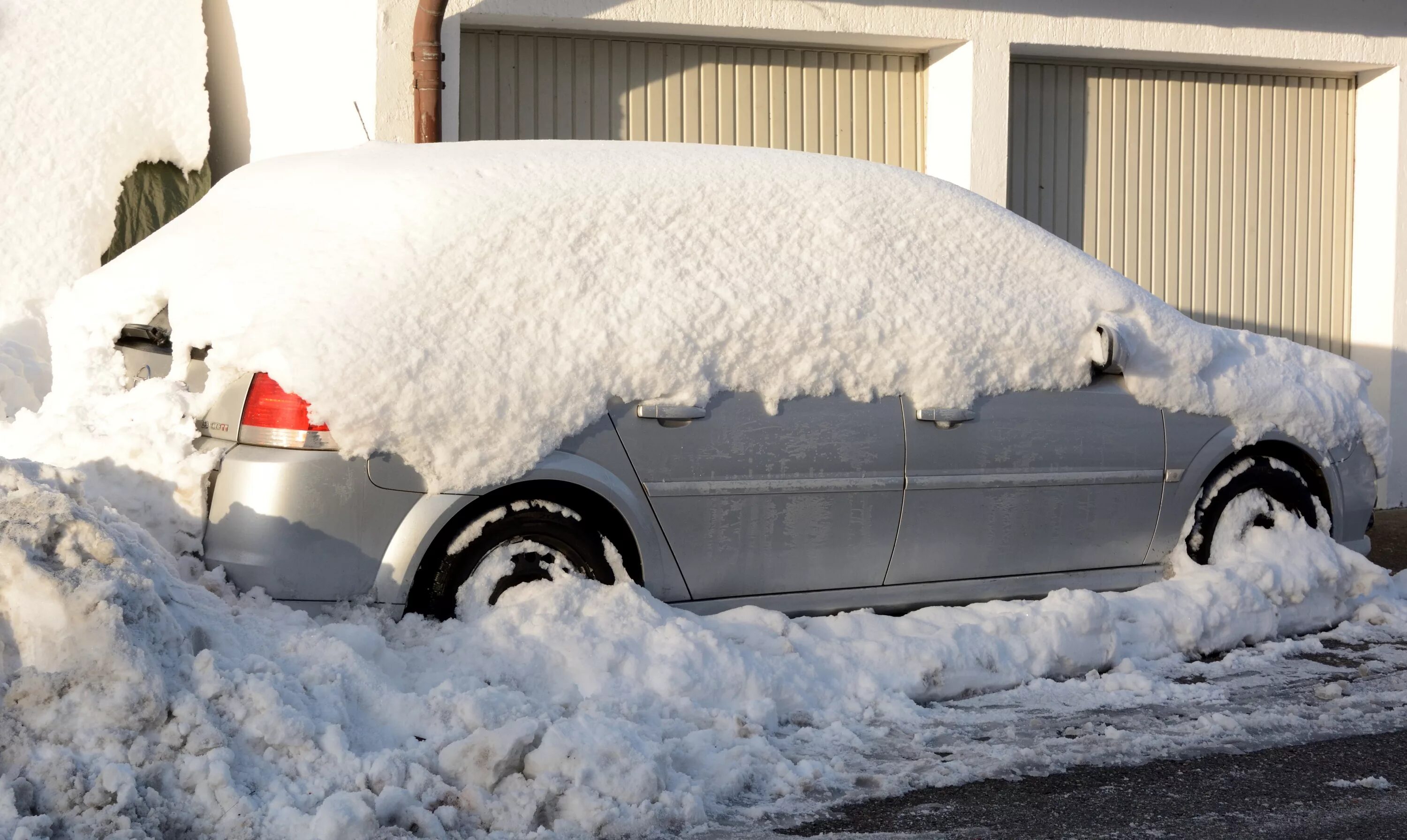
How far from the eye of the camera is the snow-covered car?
421cm

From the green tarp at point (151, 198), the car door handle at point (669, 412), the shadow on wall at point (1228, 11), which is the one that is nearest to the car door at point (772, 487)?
the car door handle at point (669, 412)

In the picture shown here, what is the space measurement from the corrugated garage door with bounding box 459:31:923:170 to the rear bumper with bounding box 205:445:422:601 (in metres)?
4.28

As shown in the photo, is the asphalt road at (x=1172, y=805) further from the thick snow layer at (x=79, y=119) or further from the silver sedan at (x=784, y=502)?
the thick snow layer at (x=79, y=119)

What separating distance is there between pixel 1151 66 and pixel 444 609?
23.1 ft

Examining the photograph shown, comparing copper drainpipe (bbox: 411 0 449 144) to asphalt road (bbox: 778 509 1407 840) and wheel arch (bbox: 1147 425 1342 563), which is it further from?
asphalt road (bbox: 778 509 1407 840)

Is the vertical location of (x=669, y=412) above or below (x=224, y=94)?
below

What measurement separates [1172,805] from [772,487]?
64.6 inches

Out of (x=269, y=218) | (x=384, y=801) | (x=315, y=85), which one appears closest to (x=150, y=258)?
(x=269, y=218)

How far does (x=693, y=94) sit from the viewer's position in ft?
27.9

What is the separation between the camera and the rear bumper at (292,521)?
4117mm

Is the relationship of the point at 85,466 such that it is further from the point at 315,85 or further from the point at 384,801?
the point at 315,85

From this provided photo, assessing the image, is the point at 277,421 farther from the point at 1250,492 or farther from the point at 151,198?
the point at 151,198

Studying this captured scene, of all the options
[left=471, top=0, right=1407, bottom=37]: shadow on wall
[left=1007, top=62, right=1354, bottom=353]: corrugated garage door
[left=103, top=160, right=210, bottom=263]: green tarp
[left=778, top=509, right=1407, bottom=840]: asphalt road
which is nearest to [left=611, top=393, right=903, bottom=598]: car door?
[left=778, top=509, right=1407, bottom=840]: asphalt road

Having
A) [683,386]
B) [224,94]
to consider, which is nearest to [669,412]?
[683,386]
